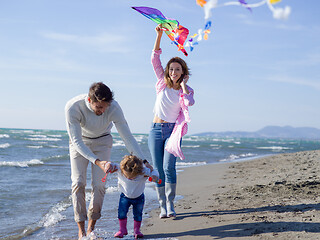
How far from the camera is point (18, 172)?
8641 millimetres

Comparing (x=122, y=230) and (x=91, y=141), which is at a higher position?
(x=91, y=141)

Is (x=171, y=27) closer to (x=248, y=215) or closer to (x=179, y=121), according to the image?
(x=179, y=121)

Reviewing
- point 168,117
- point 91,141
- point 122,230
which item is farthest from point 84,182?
point 168,117

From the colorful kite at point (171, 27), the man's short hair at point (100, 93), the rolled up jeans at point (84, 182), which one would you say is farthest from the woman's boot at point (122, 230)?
the colorful kite at point (171, 27)

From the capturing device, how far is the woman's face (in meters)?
4.14

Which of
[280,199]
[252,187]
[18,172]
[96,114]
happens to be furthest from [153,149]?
[18,172]

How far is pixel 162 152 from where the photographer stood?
431 cm

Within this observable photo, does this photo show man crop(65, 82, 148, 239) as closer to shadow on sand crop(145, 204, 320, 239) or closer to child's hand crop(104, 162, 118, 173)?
child's hand crop(104, 162, 118, 173)

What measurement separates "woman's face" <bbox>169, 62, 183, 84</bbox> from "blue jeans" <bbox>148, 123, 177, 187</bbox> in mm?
576

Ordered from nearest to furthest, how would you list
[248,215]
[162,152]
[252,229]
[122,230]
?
[252,229] < [122,230] < [248,215] < [162,152]

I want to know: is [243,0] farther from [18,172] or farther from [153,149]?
[18,172]

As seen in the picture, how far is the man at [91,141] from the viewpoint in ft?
10.8

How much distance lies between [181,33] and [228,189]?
3155 millimetres

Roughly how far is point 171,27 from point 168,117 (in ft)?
3.73
